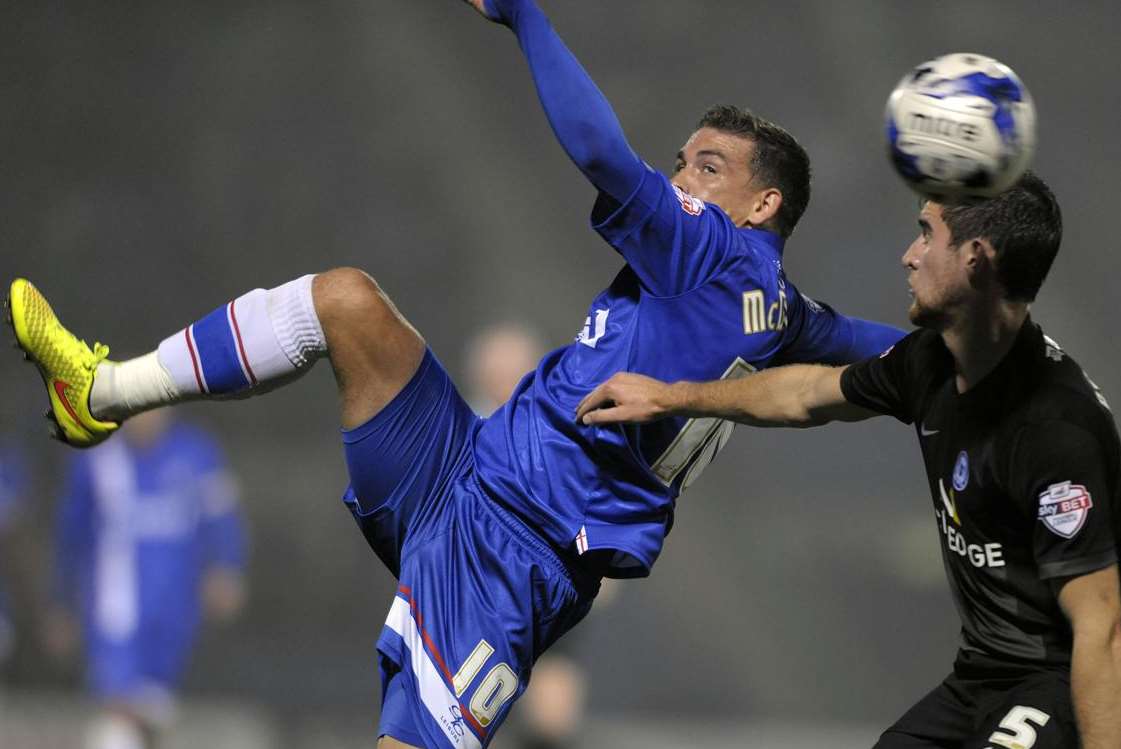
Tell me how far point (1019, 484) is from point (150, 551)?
243 inches

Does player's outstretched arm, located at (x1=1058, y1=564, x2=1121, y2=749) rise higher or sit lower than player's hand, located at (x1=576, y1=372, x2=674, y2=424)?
lower

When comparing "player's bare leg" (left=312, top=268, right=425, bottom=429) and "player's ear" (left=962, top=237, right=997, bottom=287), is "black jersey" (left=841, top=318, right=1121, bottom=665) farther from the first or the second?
"player's bare leg" (left=312, top=268, right=425, bottom=429)

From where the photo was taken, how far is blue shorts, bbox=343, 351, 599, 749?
3572mm

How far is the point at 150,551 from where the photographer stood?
26.4 ft

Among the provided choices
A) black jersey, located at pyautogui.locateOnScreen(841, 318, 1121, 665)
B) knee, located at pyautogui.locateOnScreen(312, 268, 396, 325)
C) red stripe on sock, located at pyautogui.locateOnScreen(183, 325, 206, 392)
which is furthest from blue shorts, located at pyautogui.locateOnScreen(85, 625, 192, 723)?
black jersey, located at pyautogui.locateOnScreen(841, 318, 1121, 665)

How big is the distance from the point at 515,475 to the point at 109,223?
627 centimetres

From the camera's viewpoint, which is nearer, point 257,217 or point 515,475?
point 515,475

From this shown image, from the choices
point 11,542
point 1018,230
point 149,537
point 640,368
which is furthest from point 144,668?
point 1018,230

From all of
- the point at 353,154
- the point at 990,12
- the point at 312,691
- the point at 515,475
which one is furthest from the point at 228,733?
the point at 990,12

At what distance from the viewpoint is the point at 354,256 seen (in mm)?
→ 8625

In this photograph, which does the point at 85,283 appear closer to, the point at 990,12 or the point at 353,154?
the point at 353,154

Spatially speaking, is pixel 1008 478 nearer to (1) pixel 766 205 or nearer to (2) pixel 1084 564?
(2) pixel 1084 564

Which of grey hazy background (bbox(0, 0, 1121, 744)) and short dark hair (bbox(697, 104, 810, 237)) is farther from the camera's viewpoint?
grey hazy background (bbox(0, 0, 1121, 744))

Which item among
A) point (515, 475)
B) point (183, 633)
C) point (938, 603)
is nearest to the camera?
point (515, 475)
